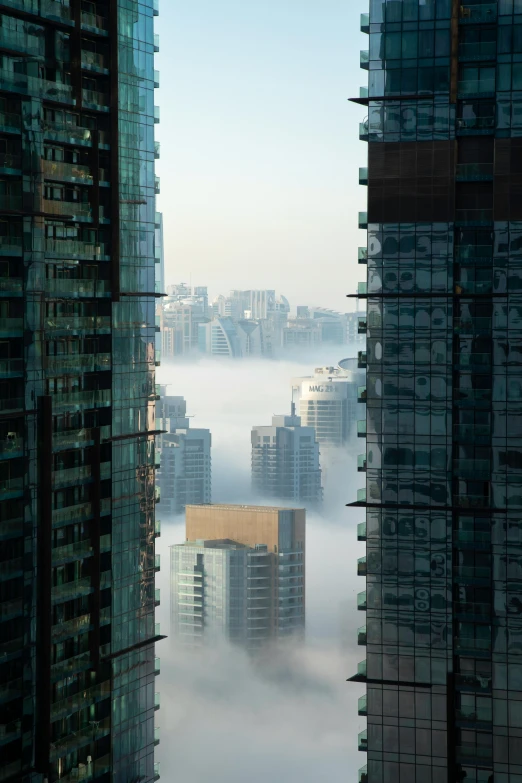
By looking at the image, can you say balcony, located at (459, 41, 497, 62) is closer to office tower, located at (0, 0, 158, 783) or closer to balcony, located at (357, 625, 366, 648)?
office tower, located at (0, 0, 158, 783)

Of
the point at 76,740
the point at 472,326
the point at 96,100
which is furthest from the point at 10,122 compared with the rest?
the point at 76,740

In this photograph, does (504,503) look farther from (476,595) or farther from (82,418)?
(82,418)

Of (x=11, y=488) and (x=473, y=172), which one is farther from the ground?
(x=473, y=172)

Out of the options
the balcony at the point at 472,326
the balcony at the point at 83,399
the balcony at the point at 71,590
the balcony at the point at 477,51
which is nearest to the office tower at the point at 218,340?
the balcony at the point at 83,399

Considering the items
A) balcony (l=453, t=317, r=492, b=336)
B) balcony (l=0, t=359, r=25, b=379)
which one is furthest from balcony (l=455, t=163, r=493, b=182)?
balcony (l=0, t=359, r=25, b=379)

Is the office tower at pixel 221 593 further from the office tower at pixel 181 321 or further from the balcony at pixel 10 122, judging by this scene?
the balcony at pixel 10 122

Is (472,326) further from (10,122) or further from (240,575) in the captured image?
→ (240,575)
